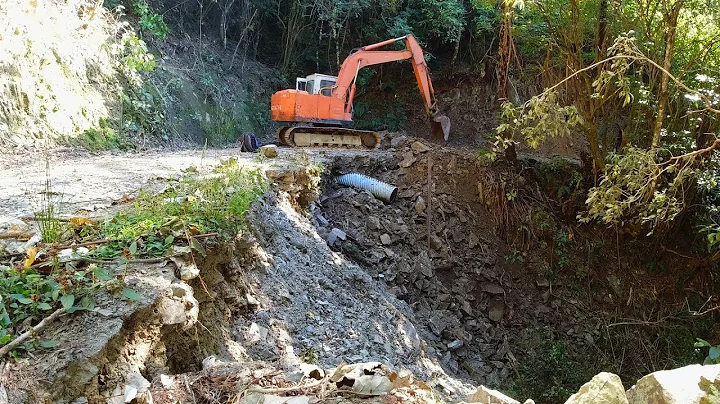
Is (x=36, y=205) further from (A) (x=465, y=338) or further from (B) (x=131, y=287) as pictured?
(A) (x=465, y=338)

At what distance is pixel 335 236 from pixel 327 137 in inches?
176

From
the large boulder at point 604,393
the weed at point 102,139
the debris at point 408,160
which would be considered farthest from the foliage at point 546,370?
the weed at point 102,139

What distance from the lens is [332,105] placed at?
10.5 m

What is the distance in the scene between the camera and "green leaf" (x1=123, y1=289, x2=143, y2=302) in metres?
2.51

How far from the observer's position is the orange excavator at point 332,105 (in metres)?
10.3

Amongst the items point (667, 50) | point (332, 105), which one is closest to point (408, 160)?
point (332, 105)

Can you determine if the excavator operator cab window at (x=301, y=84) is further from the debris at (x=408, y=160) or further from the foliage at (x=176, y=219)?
the foliage at (x=176, y=219)

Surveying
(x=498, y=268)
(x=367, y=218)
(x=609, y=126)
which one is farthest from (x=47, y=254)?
(x=609, y=126)

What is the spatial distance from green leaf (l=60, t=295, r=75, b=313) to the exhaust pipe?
5814mm

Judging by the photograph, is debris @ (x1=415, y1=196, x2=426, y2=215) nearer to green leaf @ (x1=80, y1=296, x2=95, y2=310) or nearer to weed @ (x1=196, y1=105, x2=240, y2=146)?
weed @ (x1=196, y1=105, x2=240, y2=146)

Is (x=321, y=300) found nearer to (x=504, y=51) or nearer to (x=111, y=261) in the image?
(x=111, y=261)

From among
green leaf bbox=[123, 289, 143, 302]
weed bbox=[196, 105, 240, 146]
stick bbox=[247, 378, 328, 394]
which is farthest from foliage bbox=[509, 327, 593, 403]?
weed bbox=[196, 105, 240, 146]

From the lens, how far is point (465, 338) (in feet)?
21.9

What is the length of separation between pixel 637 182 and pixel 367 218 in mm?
3440
